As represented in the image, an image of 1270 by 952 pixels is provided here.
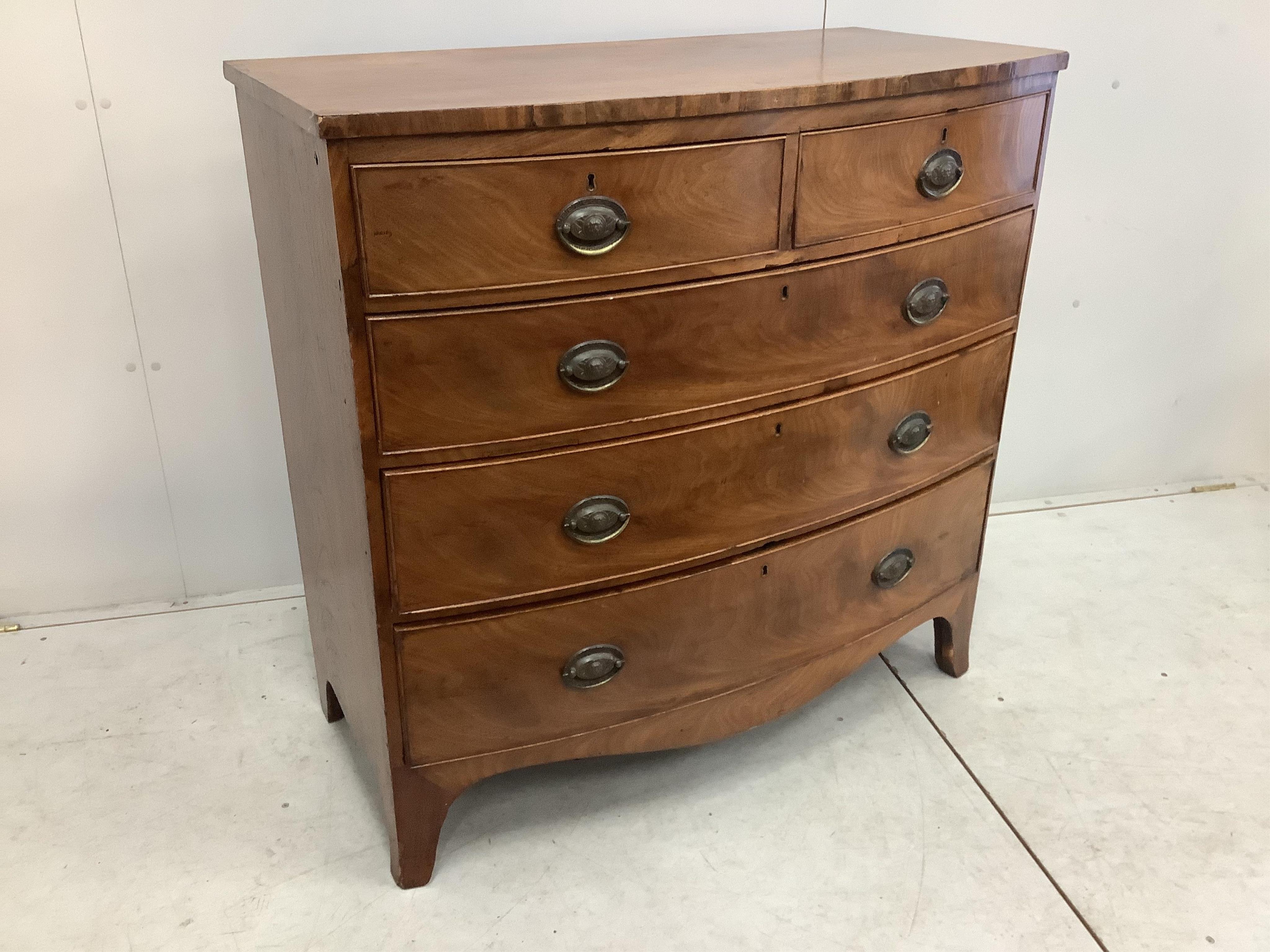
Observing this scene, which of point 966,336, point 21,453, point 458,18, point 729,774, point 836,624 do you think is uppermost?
point 458,18

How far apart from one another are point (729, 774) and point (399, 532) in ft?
2.56

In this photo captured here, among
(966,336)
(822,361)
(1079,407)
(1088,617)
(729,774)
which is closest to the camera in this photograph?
(822,361)

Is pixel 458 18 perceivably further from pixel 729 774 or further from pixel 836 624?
pixel 729 774

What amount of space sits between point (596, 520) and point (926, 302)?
0.59 m

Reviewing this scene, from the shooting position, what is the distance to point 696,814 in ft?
5.56

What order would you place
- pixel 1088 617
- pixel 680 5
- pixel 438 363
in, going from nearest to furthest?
pixel 438 363 → pixel 680 5 → pixel 1088 617

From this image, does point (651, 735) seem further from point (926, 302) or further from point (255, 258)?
point (255, 258)

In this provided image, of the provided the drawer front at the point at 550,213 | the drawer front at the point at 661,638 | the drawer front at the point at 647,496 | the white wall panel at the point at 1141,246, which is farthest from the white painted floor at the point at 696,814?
the drawer front at the point at 550,213

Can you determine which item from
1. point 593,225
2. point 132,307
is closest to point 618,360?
point 593,225

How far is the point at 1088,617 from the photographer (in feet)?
7.28

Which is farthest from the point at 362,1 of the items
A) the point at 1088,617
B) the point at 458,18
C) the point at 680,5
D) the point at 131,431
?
the point at 1088,617

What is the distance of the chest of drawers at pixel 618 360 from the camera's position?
1.19 meters

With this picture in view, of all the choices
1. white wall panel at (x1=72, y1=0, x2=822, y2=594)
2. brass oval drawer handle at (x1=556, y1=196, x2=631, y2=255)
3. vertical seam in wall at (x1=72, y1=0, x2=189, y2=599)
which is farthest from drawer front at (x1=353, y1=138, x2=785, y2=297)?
vertical seam in wall at (x1=72, y1=0, x2=189, y2=599)

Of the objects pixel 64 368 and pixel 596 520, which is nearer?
pixel 596 520
